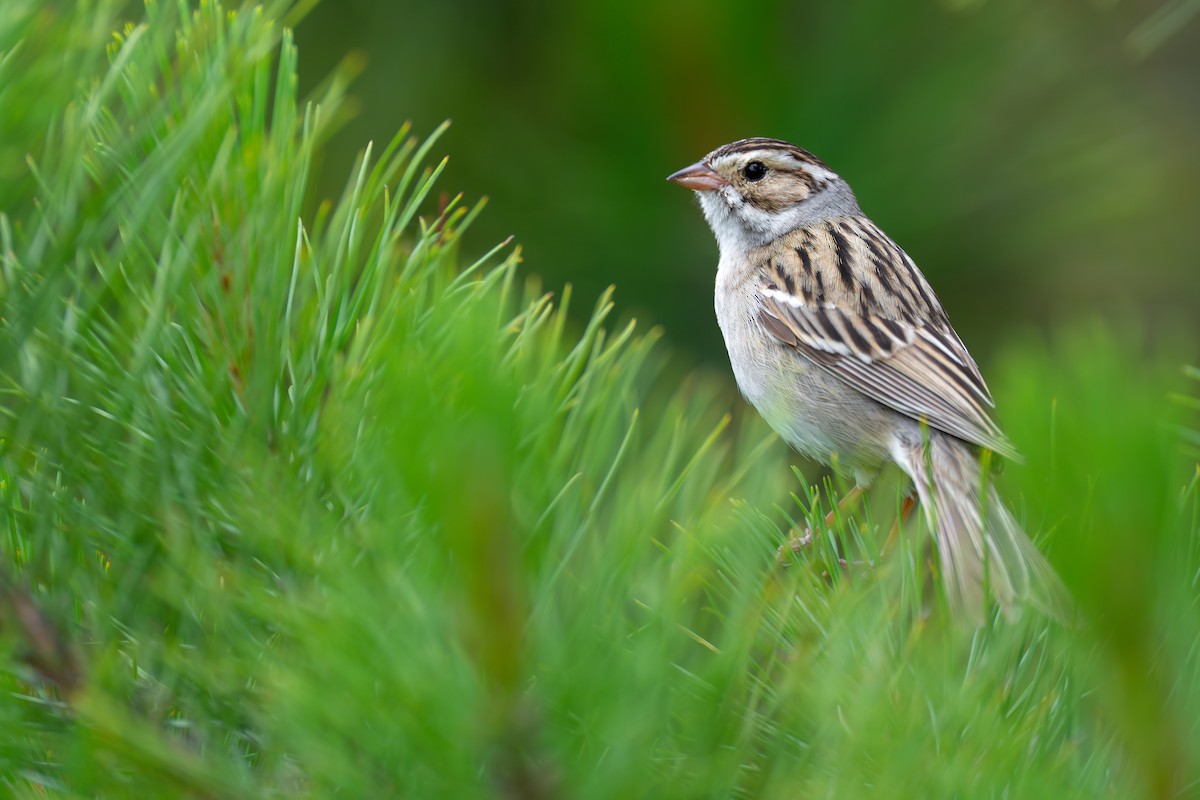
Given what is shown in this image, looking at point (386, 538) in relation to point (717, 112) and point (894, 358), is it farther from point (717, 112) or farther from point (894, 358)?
point (894, 358)

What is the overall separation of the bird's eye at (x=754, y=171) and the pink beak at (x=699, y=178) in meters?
0.14

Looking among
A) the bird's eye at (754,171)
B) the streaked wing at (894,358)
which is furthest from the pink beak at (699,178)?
the streaked wing at (894,358)

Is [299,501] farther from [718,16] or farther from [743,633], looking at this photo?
[718,16]

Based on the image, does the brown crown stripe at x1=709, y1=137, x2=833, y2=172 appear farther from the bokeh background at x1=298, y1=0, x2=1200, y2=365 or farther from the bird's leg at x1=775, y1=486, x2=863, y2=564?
the bird's leg at x1=775, y1=486, x2=863, y2=564

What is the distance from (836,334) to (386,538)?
2727 mm

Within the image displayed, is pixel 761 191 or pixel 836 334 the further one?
pixel 761 191

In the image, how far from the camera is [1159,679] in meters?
1.02

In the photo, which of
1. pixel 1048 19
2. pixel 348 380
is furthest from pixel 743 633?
pixel 1048 19

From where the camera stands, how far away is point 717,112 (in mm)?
3201

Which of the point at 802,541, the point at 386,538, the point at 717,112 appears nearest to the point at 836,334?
the point at 717,112

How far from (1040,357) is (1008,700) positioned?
0.50 meters

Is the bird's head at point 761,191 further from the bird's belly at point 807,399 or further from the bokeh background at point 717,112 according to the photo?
the bird's belly at point 807,399

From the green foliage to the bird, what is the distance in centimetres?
188

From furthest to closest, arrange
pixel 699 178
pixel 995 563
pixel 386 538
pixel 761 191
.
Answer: pixel 761 191 → pixel 699 178 → pixel 995 563 → pixel 386 538
